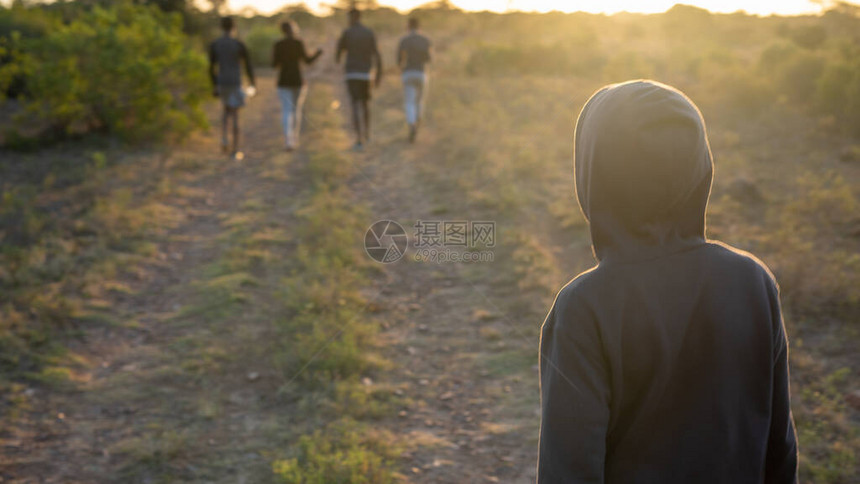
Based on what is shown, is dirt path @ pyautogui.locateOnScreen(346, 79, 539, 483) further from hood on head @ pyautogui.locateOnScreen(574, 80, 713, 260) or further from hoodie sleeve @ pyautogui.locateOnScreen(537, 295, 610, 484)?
hood on head @ pyautogui.locateOnScreen(574, 80, 713, 260)

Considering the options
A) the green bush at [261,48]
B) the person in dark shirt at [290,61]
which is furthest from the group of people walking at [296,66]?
the green bush at [261,48]

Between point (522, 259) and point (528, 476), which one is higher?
point (522, 259)

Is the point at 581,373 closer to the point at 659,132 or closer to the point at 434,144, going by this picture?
the point at 659,132

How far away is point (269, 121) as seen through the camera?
525 inches

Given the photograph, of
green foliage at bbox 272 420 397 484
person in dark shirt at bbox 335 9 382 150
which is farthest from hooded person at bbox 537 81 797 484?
person in dark shirt at bbox 335 9 382 150

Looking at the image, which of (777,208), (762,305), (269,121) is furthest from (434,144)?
(762,305)

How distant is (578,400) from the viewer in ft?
3.93

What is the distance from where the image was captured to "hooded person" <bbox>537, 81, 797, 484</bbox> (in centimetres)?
120

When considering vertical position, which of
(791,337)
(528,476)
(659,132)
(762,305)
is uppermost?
(659,132)

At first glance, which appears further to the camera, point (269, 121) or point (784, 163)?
point (269, 121)

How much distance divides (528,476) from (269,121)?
11.4m

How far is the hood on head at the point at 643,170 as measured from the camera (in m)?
1.19

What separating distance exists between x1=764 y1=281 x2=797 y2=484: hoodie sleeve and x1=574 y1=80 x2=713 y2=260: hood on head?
0.28 metres

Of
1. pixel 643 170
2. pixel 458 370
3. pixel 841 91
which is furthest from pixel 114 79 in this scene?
pixel 841 91
